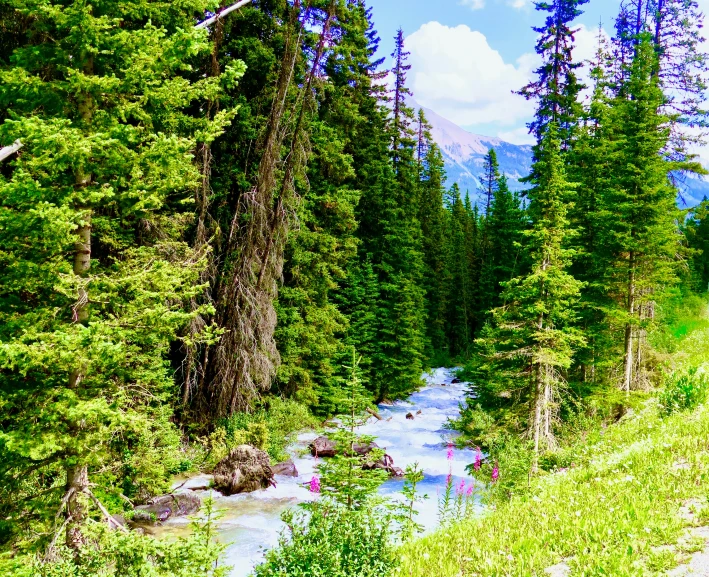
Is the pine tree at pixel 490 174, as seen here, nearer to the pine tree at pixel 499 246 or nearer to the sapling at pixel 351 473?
the pine tree at pixel 499 246

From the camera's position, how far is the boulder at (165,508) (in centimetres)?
1238

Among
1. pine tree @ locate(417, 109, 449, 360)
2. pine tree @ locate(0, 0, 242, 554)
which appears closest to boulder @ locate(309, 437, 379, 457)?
pine tree @ locate(0, 0, 242, 554)

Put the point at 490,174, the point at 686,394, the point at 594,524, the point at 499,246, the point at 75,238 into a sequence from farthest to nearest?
the point at 490,174, the point at 499,246, the point at 686,394, the point at 75,238, the point at 594,524

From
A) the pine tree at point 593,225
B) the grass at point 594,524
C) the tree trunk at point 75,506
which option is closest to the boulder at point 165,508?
the tree trunk at point 75,506

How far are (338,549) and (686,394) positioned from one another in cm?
665

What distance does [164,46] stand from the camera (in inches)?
229

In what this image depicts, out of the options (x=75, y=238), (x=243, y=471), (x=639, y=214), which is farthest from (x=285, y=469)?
(x=639, y=214)

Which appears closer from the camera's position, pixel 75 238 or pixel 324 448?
pixel 75 238

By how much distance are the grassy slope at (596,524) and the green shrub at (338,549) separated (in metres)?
0.32

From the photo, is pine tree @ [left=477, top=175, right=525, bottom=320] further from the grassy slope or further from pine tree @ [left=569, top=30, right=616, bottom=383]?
the grassy slope

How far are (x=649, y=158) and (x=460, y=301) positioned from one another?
30803 millimetres

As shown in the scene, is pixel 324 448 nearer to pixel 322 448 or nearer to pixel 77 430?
pixel 322 448

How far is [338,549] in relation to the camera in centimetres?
509

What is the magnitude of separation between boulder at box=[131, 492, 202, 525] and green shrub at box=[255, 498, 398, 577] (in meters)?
8.70
